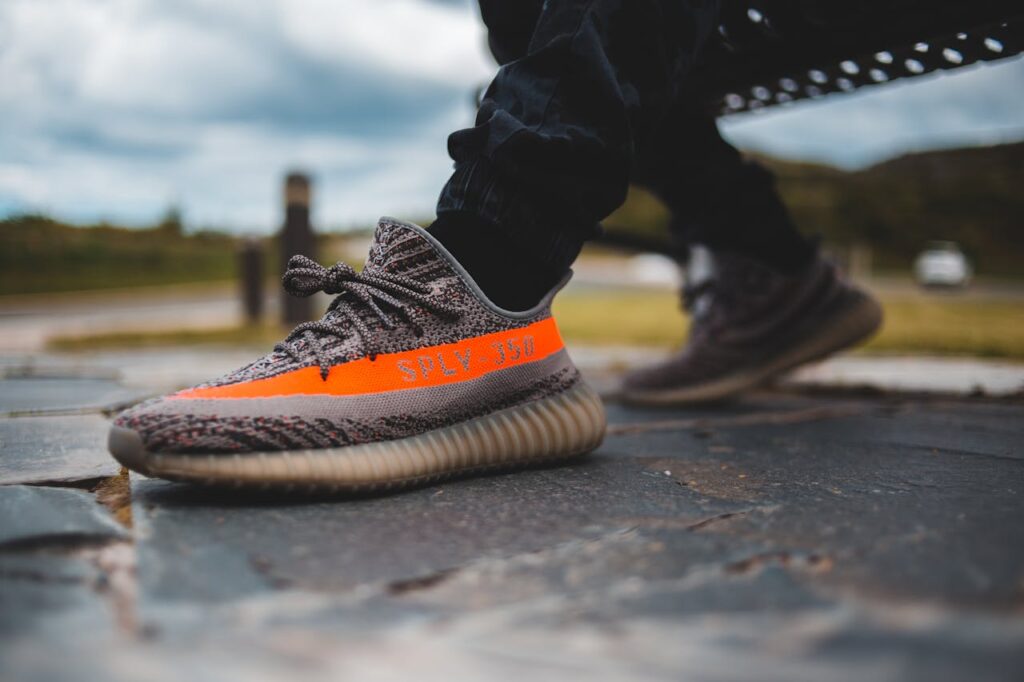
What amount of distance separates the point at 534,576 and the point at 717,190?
3.83 ft

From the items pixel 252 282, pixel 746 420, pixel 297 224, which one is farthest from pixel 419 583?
pixel 252 282

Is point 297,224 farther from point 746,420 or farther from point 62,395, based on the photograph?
point 746,420

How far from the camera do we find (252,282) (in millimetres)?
6352

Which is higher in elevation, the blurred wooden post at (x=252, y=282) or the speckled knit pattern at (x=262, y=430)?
the blurred wooden post at (x=252, y=282)

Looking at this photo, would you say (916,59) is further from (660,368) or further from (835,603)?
(835,603)

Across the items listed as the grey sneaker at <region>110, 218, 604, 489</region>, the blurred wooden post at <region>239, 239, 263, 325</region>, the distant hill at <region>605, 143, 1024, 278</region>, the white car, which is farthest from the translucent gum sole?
the distant hill at <region>605, 143, 1024, 278</region>

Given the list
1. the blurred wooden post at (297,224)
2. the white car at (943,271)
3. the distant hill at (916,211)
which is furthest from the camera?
the distant hill at (916,211)

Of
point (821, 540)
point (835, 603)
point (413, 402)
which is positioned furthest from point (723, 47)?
point (835, 603)

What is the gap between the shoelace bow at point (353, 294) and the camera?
860 mm

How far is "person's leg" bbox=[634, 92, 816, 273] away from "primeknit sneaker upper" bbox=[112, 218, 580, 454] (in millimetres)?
677

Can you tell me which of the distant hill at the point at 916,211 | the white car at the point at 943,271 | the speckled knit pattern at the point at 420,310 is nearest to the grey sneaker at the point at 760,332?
the speckled knit pattern at the point at 420,310

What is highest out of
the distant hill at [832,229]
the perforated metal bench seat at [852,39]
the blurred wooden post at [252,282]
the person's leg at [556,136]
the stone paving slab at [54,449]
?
the distant hill at [832,229]

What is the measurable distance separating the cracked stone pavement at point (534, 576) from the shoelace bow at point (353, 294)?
0.20 meters

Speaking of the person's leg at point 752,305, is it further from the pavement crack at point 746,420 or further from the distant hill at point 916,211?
the distant hill at point 916,211
